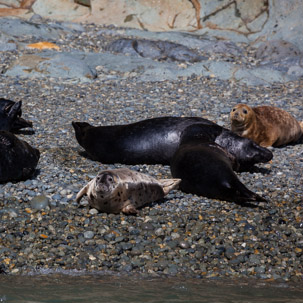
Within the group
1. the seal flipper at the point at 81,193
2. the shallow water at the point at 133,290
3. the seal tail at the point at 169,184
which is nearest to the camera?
the shallow water at the point at 133,290

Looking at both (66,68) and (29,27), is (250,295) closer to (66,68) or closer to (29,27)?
(66,68)

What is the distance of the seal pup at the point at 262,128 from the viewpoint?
8234 mm

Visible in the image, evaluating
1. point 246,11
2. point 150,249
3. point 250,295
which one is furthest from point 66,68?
point 250,295

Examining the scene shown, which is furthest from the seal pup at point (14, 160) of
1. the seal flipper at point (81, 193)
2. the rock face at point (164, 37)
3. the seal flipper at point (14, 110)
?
the rock face at point (164, 37)

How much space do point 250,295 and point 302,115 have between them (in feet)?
19.4

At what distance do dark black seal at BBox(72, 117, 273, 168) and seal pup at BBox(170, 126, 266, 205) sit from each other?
0.34 meters

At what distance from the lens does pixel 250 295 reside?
13.3ft

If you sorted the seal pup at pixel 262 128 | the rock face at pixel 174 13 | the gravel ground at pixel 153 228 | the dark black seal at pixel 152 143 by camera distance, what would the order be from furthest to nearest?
the rock face at pixel 174 13 < the seal pup at pixel 262 128 < the dark black seal at pixel 152 143 < the gravel ground at pixel 153 228

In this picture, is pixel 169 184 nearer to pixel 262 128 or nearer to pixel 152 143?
pixel 152 143

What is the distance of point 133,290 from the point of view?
4.12 metres

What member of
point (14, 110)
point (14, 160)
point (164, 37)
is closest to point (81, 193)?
point (14, 160)

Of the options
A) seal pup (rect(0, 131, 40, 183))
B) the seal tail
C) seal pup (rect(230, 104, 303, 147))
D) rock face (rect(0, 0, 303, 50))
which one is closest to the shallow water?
the seal tail

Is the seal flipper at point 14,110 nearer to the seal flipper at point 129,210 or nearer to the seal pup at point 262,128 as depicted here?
the seal pup at point 262,128

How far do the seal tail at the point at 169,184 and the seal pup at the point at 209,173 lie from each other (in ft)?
0.42
